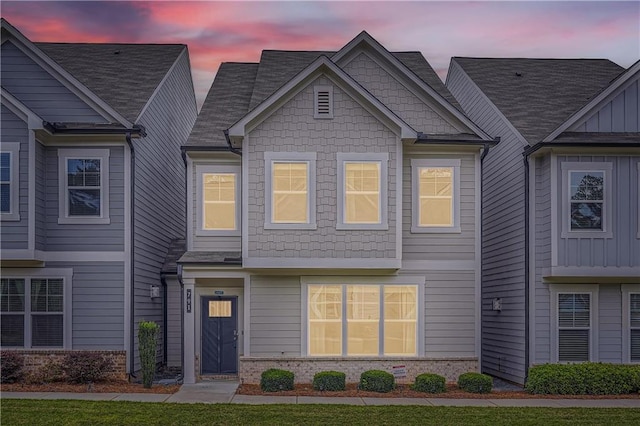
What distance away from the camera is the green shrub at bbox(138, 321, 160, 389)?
17.7 m

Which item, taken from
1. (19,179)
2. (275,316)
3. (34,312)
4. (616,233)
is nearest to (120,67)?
(19,179)

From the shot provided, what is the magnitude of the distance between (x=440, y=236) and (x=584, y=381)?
4.99 metres

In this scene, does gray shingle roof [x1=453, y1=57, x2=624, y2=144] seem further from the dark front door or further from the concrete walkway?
the dark front door

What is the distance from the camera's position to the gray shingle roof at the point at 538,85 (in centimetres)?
2059

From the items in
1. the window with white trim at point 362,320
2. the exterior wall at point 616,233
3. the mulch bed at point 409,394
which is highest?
the exterior wall at point 616,233

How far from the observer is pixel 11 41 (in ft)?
63.0

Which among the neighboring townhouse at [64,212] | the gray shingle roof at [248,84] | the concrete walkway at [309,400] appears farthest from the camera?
the gray shingle roof at [248,84]

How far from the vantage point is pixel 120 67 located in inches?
883

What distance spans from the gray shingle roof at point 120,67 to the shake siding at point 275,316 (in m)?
5.73

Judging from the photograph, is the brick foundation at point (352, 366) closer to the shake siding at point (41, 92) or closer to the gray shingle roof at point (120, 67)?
the gray shingle roof at point (120, 67)

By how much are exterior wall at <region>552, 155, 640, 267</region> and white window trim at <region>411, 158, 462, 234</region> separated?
2.52 meters

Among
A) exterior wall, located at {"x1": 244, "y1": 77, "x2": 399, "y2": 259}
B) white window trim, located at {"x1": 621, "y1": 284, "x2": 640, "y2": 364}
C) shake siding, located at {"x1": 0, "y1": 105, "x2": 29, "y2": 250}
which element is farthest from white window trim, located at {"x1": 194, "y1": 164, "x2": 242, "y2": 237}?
white window trim, located at {"x1": 621, "y1": 284, "x2": 640, "y2": 364}

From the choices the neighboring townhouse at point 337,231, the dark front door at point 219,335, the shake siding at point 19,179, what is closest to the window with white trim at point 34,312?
the shake siding at point 19,179

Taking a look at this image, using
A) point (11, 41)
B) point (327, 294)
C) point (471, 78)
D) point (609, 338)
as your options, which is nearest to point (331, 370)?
point (327, 294)
